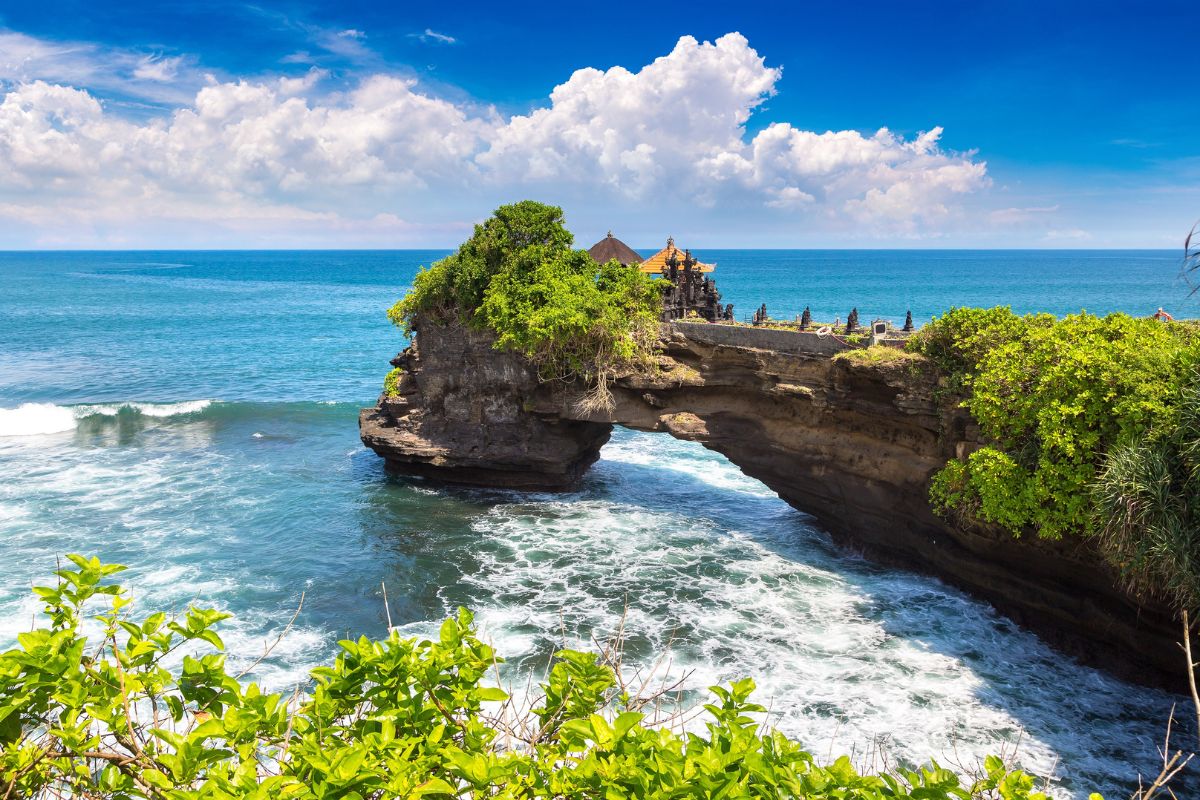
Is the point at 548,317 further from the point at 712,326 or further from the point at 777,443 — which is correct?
the point at 777,443

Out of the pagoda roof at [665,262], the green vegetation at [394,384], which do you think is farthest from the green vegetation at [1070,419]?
the green vegetation at [394,384]

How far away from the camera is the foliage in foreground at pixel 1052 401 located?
431 inches

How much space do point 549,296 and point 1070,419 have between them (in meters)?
11.9

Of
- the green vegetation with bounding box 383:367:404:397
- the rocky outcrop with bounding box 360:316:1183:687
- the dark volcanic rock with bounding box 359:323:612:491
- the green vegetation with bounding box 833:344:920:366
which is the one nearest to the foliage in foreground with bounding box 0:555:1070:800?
the rocky outcrop with bounding box 360:316:1183:687

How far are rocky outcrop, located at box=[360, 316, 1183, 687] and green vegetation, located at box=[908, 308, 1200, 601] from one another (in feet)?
2.93

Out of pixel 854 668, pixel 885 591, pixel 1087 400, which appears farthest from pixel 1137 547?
pixel 885 591

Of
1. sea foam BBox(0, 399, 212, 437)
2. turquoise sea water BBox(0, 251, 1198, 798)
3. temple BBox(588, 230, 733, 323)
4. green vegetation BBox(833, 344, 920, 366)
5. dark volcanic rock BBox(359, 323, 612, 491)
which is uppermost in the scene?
temple BBox(588, 230, 733, 323)

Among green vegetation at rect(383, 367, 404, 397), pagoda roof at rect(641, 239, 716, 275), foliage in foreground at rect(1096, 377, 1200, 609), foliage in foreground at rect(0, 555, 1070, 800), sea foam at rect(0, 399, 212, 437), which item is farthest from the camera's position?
sea foam at rect(0, 399, 212, 437)

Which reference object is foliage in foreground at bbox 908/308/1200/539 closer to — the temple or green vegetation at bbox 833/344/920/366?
green vegetation at bbox 833/344/920/366

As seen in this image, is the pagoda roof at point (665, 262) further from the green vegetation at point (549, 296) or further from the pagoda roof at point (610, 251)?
the green vegetation at point (549, 296)

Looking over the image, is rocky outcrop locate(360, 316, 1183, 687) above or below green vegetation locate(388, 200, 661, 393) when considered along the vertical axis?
below

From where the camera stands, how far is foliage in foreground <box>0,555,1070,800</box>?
3223 mm

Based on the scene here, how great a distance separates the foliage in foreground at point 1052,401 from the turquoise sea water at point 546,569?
2873mm

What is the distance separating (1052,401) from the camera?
38.9 ft
